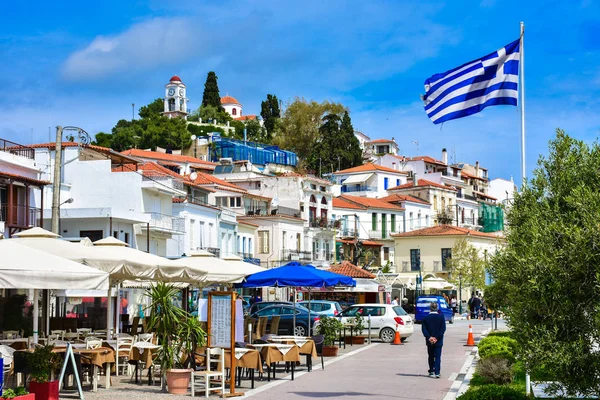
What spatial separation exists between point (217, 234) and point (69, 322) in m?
39.3

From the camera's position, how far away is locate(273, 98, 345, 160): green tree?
124875 mm

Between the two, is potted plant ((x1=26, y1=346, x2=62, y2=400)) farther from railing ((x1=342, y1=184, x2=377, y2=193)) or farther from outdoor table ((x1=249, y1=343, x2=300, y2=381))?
railing ((x1=342, y1=184, x2=377, y2=193))

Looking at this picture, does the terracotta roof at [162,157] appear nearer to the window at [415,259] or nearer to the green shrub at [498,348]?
the window at [415,259]

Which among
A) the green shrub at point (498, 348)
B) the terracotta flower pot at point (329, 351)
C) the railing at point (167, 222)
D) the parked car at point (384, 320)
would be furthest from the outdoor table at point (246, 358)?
the railing at point (167, 222)

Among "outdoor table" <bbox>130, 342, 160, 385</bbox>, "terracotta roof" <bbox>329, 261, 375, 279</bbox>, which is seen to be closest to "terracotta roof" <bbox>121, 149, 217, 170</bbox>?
"terracotta roof" <bbox>329, 261, 375, 279</bbox>

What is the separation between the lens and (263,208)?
265ft

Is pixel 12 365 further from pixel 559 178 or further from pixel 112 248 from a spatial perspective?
pixel 559 178

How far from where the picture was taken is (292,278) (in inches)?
1011

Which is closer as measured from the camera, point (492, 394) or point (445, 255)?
point (492, 394)

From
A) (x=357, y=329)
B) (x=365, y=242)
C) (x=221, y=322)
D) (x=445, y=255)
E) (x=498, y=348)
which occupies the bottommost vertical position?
(x=357, y=329)

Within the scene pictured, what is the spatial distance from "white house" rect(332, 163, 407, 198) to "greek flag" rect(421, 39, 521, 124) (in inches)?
3542

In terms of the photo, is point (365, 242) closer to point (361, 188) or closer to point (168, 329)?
point (361, 188)

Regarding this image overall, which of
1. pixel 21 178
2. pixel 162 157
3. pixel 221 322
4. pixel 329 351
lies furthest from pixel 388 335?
pixel 162 157

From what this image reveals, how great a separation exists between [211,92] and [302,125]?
44.2m
